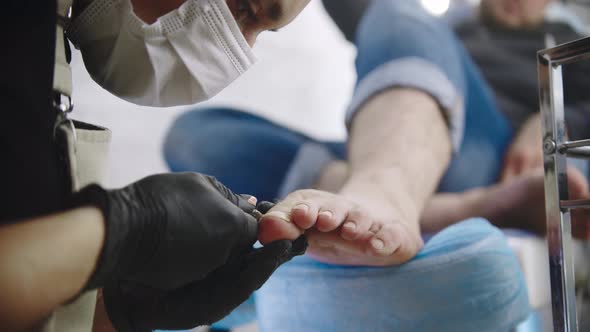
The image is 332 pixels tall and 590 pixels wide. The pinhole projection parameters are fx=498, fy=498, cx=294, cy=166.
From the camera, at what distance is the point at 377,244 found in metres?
0.58

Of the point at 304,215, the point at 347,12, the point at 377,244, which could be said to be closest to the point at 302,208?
the point at 304,215

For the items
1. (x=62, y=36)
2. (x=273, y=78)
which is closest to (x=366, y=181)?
(x=62, y=36)

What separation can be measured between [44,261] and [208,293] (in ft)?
0.60

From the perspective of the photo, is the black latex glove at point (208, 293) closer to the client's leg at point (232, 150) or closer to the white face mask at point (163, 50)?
the white face mask at point (163, 50)

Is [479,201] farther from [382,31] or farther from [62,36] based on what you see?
[62,36]

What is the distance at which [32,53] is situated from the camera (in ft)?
1.29

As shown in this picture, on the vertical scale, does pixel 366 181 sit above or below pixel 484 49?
below

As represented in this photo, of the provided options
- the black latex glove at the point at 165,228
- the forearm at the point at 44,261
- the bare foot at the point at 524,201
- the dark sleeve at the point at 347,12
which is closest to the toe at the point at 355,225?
the black latex glove at the point at 165,228

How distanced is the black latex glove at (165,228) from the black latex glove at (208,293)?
39 millimetres

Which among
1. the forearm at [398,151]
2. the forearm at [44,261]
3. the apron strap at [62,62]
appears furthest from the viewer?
the forearm at [398,151]

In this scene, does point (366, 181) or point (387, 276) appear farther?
point (366, 181)

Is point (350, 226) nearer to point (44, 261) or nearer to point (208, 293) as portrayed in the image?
point (208, 293)

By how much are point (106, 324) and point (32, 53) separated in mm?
299

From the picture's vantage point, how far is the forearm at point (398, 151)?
2.43 feet
